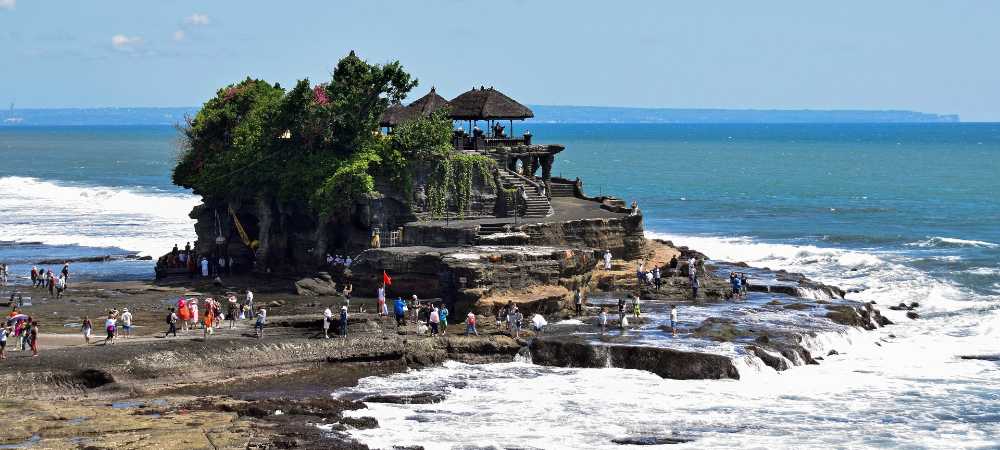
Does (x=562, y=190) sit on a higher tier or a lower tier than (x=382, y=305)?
higher

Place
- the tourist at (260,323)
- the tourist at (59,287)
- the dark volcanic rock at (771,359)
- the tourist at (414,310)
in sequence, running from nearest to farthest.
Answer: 1. the tourist at (260,323)
2. the dark volcanic rock at (771,359)
3. the tourist at (414,310)
4. the tourist at (59,287)

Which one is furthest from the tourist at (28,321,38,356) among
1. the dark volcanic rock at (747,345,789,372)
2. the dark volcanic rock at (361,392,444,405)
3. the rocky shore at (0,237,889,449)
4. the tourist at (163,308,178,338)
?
the dark volcanic rock at (747,345,789,372)

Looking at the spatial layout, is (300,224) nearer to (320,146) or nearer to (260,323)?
(320,146)

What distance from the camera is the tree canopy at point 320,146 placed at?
4994 centimetres

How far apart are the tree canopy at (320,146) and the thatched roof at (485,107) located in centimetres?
321

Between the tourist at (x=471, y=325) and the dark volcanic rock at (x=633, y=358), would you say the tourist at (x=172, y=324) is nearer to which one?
the tourist at (x=471, y=325)

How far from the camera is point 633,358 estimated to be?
36312mm

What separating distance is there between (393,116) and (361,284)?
1336cm

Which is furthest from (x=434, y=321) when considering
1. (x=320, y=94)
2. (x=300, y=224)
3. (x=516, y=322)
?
(x=320, y=94)

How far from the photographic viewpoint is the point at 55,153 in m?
182

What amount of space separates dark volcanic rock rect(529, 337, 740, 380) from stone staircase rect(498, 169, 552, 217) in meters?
13.7

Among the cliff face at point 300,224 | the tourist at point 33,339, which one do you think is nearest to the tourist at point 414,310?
the cliff face at point 300,224

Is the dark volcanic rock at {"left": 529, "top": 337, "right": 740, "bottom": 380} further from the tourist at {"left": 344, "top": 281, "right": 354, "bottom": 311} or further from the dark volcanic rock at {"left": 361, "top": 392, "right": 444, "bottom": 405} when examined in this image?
the tourist at {"left": 344, "top": 281, "right": 354, "bottom": 311}

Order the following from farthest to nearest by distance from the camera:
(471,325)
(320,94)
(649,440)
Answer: (320,94)
(471,325)
(649,440)
